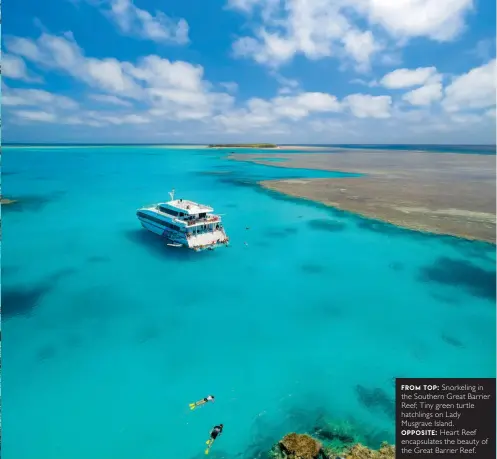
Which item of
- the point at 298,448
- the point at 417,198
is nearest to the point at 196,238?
the point at 298,448

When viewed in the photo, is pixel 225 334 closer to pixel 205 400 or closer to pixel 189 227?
pixel 205 400

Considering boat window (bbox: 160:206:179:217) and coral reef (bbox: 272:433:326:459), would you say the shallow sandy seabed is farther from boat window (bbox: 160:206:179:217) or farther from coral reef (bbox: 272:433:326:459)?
coral reef (bbox: 272:433:326:459)

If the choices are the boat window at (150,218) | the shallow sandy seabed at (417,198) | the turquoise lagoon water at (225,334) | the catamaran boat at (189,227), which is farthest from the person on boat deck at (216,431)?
the shallow sandy seabed at (417,198)

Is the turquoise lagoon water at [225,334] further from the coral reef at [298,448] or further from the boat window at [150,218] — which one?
the boat window at [150,218]

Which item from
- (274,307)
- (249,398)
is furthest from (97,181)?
(249,398)

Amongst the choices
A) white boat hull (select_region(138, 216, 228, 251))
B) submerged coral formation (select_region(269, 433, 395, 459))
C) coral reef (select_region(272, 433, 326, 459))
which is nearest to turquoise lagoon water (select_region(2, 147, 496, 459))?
submerged coral formation (select_region(269, 433, 395, 459))
